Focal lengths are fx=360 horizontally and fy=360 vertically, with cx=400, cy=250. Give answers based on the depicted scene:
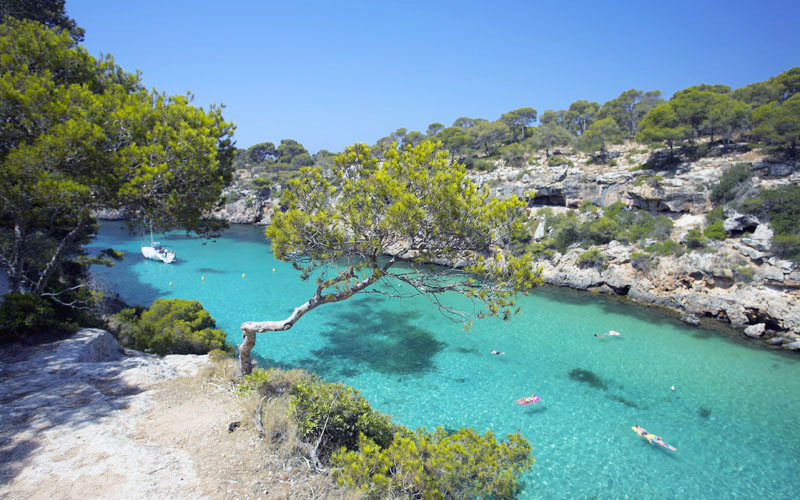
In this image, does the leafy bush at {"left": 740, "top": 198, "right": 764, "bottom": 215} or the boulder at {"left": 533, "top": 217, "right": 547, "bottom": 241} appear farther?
the boulder at {"left": 533, "top": 217, "right": 547, "bottom": 241}

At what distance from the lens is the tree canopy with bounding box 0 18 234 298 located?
614cm

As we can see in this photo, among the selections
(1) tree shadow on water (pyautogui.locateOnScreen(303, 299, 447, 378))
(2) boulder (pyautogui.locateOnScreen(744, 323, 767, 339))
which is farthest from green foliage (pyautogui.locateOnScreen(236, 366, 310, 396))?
(2) boulder (pyautogui.locateOnScreen(744, 323, 767, 339))

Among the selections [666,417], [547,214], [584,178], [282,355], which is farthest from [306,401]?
[584,178]

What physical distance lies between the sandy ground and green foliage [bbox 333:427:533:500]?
680 mm

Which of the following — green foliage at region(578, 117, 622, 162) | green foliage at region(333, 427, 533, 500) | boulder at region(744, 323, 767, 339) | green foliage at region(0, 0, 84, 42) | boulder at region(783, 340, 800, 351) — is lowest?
boulder at region(783, 340, 800, 351)

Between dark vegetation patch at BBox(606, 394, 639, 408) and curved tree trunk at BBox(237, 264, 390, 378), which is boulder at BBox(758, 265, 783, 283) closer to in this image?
dark vegetation patch at BBox(606, 394, 639, 408)

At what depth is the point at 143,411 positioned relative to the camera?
5.57 metres

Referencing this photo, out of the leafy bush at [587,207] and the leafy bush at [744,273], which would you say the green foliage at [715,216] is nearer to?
the leafy bush at [744,273]

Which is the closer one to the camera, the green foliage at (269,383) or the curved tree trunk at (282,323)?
the green foliage at (269,383)

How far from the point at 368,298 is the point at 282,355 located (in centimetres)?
730

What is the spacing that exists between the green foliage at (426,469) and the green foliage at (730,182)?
25.7 metres

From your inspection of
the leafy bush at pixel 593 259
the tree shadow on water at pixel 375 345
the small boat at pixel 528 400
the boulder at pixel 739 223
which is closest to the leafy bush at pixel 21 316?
the tree shadow on water at pixel 375 345

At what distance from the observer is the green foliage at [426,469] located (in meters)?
4.39

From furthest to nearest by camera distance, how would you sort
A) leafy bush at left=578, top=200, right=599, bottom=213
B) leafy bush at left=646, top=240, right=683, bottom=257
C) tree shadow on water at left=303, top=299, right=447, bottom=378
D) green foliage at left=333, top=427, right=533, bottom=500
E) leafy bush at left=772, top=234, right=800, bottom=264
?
Answer: leafy bush at left=578, top=200, right=599, bottom=213 → leafy bush at left=646, top=240, right=683, bottom=257 → leafy bush at left=772, top=234, right=800, bottom=264 → tree shadow on water at left=303, top=299, right=447, bottom=378 → green foliage at left=333, top=427, right=533, bottom=500
